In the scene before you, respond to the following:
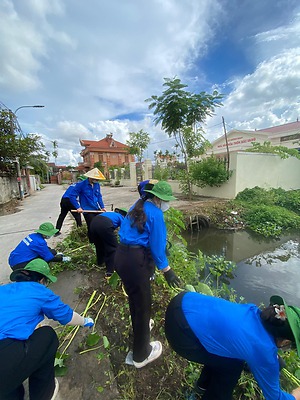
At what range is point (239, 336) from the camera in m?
1.09

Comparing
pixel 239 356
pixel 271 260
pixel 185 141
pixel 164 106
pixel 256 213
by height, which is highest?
pixel 164 106

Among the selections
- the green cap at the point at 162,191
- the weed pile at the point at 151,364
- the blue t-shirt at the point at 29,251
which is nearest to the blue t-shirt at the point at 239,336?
the weed pile at the point at 151,364

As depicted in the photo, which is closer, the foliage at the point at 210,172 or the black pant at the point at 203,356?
the black pant at the point at 203,356

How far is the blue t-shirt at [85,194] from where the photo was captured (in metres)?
4.18

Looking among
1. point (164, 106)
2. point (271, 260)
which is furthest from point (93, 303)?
point (164, 106)

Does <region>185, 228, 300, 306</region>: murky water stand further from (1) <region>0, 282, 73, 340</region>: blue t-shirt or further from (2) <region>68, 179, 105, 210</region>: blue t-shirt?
(1) <region>0, 282, 73, 340</region>: blue t-shirt

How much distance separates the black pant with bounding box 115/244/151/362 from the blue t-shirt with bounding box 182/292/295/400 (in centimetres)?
43

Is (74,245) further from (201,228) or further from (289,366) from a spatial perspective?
(201,228)

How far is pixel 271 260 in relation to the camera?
5762 mm

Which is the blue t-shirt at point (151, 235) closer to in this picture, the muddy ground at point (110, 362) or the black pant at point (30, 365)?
the black pant at point (30, 365)

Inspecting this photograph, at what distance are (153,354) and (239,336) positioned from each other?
1.09 m

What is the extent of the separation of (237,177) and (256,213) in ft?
7.84

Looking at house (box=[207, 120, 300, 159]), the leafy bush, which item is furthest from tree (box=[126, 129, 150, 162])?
the leafy bush

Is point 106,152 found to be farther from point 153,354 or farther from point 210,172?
point 153,354
